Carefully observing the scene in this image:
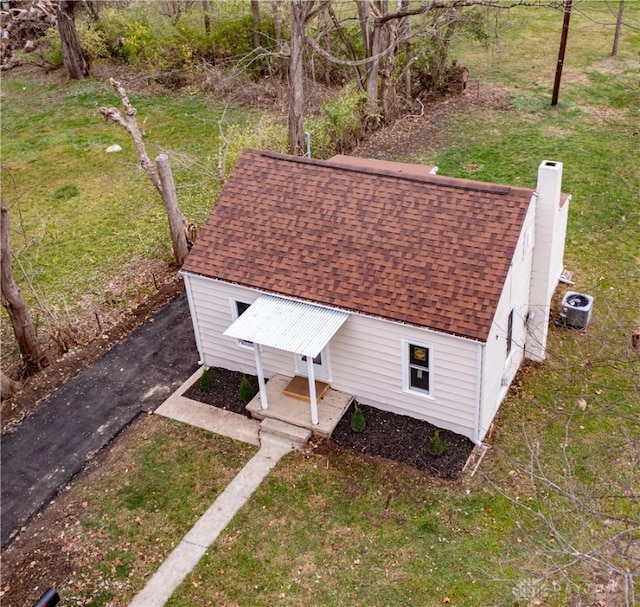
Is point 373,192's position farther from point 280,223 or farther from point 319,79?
point 319,79

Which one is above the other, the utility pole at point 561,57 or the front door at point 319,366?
the utility pole at point 561,57

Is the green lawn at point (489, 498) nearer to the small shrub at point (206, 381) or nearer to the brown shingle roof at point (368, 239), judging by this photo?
the small shrub at point (206, 381)

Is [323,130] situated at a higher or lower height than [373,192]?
lower

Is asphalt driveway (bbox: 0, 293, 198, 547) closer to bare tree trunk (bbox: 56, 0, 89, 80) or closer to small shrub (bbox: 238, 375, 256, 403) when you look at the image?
small shrub (bbox: 238, 375, 256, 403)

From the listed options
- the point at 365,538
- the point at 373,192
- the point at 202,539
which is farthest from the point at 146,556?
the point at 373,192

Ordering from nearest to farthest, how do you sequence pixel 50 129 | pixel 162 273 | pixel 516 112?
pixel 162 273
pixel 516 112
pixel 50 129

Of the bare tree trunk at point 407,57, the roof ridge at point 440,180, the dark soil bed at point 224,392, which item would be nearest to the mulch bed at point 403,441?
the dark soil bed at point 224,392

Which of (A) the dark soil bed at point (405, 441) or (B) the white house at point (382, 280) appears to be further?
(A) the dark soil bed at point (405, 441)
